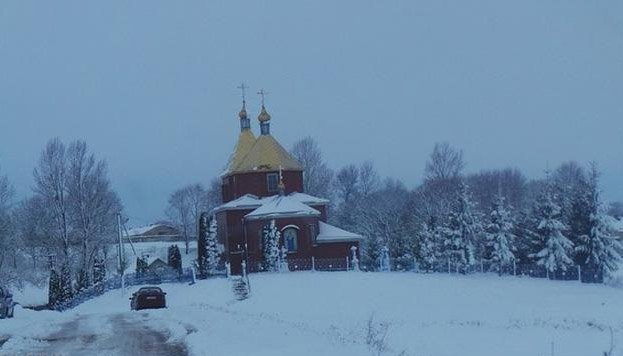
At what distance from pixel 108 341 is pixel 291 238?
30.7m

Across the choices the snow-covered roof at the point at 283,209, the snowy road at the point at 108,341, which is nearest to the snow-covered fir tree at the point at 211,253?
the snow-covered roof at the point at 283,209

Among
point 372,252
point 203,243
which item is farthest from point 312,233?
point 372,252

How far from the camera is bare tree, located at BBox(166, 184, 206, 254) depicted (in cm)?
9662

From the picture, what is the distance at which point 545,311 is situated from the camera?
30250mm

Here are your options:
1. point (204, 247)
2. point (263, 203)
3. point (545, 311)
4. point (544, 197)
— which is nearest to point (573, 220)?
point (544, 197)

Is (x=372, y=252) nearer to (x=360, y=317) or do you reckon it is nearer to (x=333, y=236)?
(x=333, y=236)

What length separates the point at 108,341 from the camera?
1625 centimetres

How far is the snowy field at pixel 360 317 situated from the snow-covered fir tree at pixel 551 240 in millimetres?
1768

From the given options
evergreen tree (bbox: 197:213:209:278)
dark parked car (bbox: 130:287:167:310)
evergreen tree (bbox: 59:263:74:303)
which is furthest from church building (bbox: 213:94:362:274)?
dark parked car (bbox: 130:287:167:310)

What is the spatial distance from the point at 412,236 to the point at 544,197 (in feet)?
54.2

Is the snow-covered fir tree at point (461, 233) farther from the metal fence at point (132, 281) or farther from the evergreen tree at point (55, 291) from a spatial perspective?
the evergreen tree at point (55, 291)

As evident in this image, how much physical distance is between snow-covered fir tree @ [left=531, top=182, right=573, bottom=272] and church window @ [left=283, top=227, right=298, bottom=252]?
13.1 meters

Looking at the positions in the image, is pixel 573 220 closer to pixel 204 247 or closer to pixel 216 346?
pixel 204 247

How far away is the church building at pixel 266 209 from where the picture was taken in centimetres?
4681
